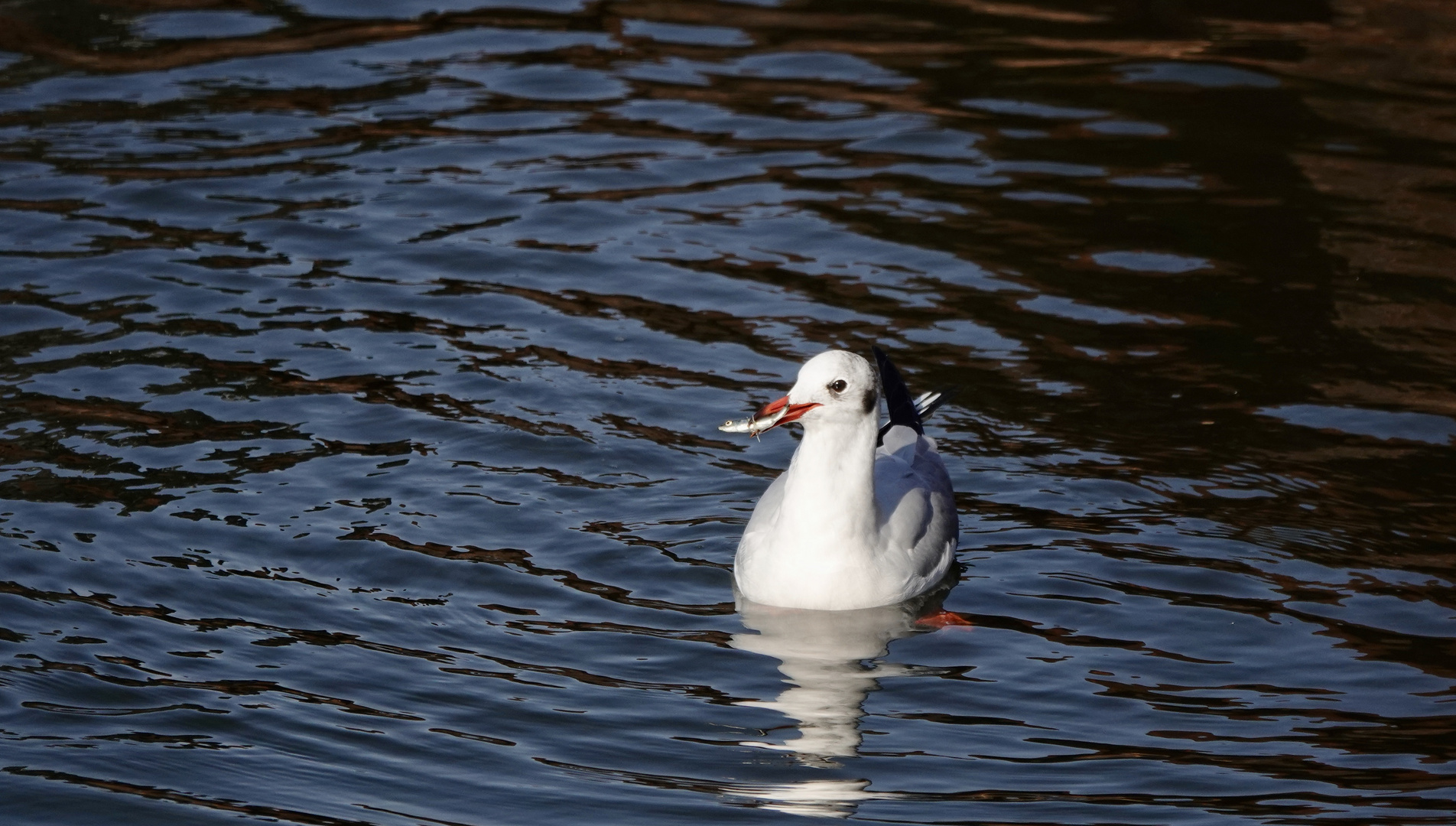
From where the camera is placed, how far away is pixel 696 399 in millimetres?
9828

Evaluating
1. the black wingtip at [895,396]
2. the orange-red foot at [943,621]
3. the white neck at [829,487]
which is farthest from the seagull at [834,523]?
the black wingtip at [895,396]

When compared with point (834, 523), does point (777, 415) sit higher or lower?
higher

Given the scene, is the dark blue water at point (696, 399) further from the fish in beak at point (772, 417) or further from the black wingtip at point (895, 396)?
the fish in beak at point (772, 417)

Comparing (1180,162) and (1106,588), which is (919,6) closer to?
(1180,162)

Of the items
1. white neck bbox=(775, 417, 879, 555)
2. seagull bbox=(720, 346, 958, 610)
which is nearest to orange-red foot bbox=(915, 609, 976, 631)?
seagull bbox=(720, 346, 958, 610)

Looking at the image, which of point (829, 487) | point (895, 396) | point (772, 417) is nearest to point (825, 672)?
point (829, 487)

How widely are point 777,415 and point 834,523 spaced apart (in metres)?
0.59

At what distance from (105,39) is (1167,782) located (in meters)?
12.4

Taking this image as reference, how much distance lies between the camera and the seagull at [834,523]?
751cm

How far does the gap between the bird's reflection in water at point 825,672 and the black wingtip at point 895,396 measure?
91cm

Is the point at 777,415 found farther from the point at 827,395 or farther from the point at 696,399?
the point at 696,399

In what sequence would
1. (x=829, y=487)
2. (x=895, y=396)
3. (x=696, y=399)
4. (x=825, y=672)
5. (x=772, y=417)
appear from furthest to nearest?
(x=696, y=399) → (x=895, y=396) → (x=829, y=487) → (x=772, y=417) → (x=825, y=672)

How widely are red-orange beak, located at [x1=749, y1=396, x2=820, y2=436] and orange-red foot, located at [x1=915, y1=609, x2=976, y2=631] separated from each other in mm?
1088

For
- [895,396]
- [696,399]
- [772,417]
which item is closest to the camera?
[772,417]
